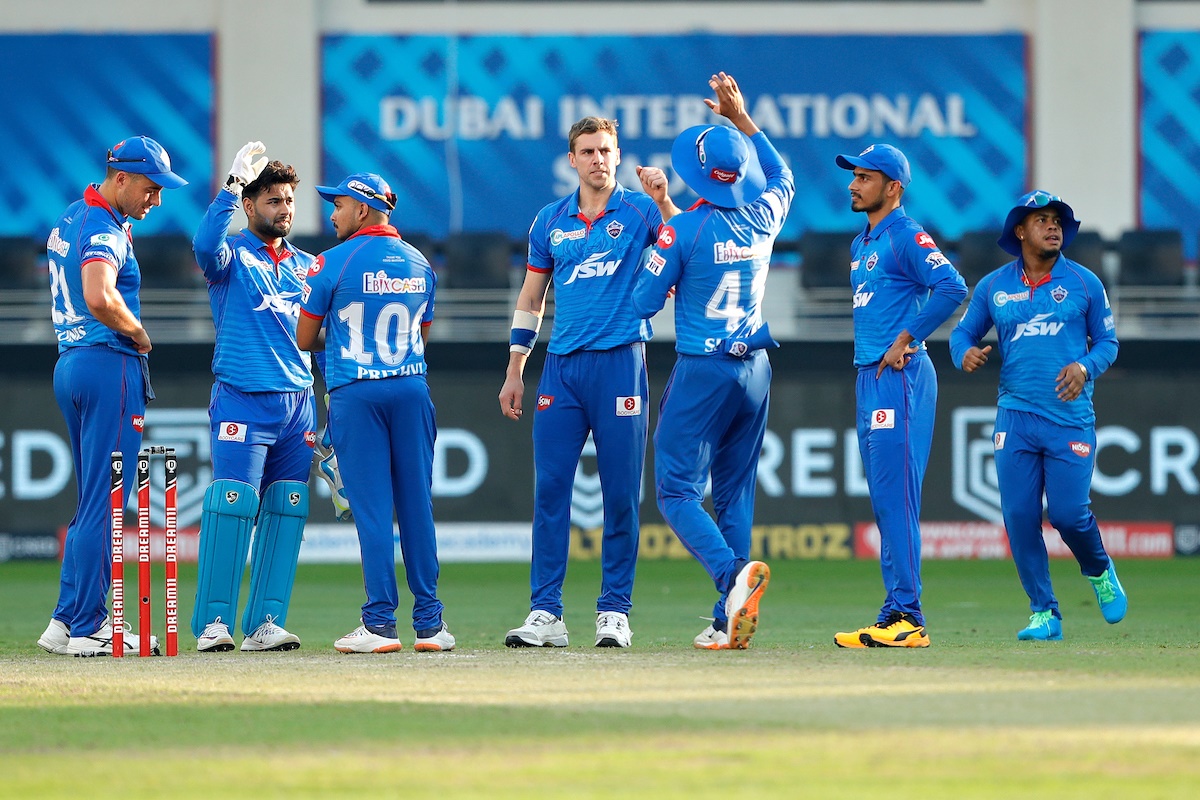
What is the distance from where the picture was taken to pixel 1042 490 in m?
7.53

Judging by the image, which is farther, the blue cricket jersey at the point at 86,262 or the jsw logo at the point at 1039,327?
the jsw logo at the point at 1039,327

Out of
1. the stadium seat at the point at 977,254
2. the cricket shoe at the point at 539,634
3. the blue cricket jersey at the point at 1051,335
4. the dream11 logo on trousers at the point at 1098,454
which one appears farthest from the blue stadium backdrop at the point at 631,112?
the cricket shoe at the point at 539,634

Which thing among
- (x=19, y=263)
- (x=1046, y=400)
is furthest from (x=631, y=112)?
(x=1046, y=400)

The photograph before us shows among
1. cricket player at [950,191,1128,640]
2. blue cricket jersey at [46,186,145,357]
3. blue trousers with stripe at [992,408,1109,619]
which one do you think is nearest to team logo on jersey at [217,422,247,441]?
blue cricket jersey at [46,186,145,357]

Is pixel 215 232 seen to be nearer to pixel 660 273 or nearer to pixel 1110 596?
pixel 660 273

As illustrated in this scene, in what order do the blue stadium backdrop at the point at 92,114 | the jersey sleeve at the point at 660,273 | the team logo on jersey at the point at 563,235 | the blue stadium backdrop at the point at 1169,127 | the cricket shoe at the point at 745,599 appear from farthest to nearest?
the blue stadium backdrop at the point at 1169,127, the blue stadium backdrop at the point at 92,114, the team logo on jersey at the point at 563,235, the jersey sleeve at the point at 660,273, the cricket shoe at the point at 745,599

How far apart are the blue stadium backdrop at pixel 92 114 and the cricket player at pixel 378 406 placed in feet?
49.8

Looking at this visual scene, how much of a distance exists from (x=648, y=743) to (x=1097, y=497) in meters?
11.5

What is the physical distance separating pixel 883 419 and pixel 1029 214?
1324 millimetres

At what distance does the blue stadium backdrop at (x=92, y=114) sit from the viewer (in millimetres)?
21469

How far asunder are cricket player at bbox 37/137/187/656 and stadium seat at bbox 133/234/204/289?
36.7ft

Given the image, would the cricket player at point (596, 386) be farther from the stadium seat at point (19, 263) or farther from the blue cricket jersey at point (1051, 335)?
the stadium seat at point (19, 263)

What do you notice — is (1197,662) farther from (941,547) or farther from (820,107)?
(820,107)

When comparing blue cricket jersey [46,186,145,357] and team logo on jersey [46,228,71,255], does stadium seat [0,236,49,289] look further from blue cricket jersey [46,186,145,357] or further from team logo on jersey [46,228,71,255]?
blue cricket jersey [46,186,145,357]
